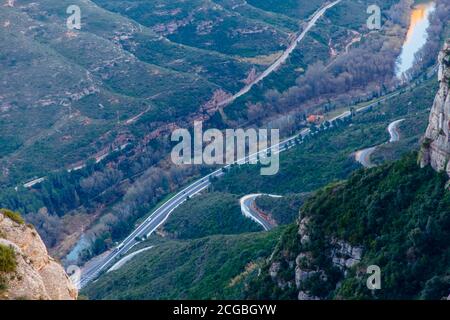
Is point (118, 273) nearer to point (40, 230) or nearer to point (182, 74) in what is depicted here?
point (40, 230)

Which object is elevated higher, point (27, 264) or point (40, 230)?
point (27, 264)
